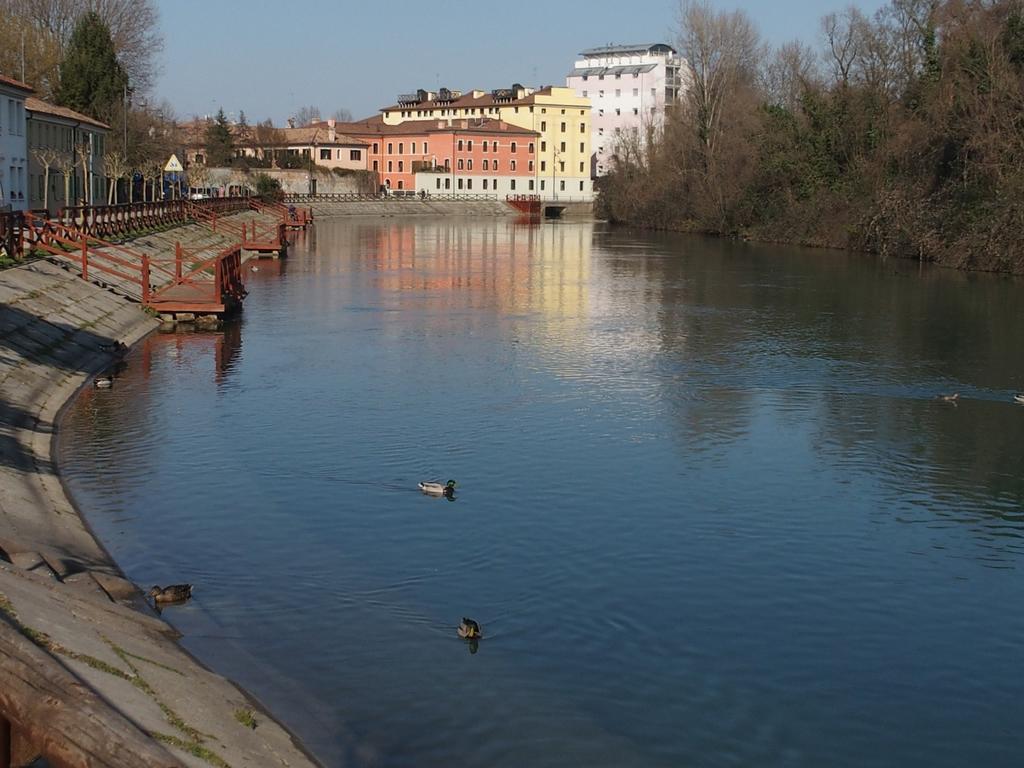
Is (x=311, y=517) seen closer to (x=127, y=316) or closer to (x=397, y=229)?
(x=127, y=316)

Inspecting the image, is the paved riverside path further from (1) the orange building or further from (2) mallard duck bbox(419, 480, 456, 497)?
(1) the orange building

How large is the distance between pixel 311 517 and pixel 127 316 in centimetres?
1758

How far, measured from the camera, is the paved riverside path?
28.6 ft

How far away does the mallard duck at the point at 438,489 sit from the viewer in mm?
16703

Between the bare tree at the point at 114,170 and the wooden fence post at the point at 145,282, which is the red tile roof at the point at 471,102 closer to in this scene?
the bare tree at the point at 114,170

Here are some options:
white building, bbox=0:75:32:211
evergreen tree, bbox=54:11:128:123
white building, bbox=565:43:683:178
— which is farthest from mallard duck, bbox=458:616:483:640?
white building, bbox=565:43:683:178

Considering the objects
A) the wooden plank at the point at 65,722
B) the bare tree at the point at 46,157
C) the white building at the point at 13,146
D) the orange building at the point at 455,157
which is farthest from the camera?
the orange building at the point at 455,157

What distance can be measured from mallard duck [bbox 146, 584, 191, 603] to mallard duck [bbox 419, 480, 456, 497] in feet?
15.1

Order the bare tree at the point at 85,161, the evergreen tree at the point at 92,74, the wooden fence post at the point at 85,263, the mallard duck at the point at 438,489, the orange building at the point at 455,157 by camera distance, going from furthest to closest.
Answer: the orange building at the point at 455,157 → the evergreen tree at the point at 92,74 → the bare tree at the point at 85,161 → the wooden fence post at the point at 85,263 → the mallard duck at the point at 438,489

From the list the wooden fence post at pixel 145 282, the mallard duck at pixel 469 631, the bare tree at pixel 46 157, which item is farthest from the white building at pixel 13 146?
the mallard duck at pixel 469 631

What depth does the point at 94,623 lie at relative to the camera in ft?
33.8

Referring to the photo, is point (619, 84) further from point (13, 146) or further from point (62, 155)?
point (13, 146)

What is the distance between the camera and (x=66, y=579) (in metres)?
12.0

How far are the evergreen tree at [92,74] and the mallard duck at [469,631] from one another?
6846 centimetres
